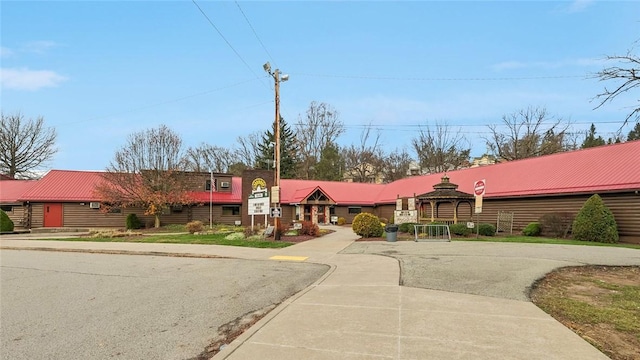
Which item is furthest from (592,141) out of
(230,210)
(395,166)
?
(230,210)

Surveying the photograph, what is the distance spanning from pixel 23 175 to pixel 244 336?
5835cm

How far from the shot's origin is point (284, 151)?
55875mm

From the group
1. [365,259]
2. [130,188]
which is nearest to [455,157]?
[130,188]

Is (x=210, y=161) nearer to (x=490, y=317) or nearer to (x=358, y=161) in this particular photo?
(x=358, y=161)

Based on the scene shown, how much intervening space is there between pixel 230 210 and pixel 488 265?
31415 millimetres

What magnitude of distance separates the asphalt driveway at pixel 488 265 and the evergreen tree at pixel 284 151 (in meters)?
39.7

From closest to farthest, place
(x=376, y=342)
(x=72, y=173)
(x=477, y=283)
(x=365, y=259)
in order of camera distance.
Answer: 1. (x=376, y=342)
2. (x=477, y=283)
3. (x=365, y=259)
4. (x=72, y=173)

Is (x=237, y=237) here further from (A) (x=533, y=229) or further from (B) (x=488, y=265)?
(A) (x=533, y=229)

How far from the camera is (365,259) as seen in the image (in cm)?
1263

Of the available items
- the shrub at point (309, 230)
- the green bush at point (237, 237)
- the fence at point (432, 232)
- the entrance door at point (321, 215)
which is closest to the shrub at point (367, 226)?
the fence at point (432, 232)

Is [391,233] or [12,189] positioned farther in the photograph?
[12,189]

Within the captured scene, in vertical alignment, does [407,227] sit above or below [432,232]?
above

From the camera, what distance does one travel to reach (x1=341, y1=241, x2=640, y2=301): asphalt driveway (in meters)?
8.09

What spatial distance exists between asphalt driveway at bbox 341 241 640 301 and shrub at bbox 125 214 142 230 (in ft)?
78.2
